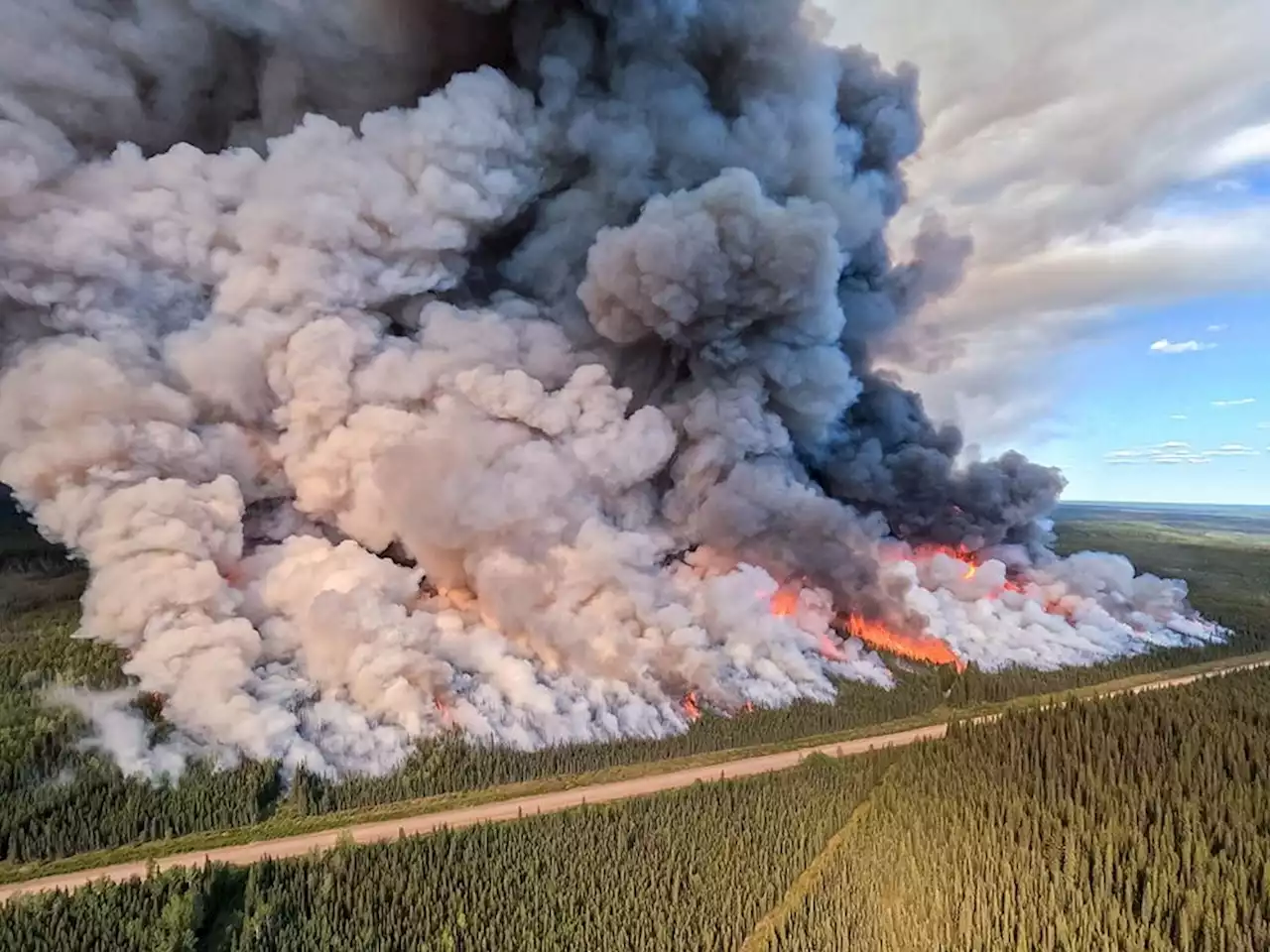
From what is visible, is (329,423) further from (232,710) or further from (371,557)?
(232,710)

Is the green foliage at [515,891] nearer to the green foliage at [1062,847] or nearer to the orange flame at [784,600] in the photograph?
the green foliage at [1062,847]

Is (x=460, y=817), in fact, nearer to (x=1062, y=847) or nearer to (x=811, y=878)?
(x=811, y=878)

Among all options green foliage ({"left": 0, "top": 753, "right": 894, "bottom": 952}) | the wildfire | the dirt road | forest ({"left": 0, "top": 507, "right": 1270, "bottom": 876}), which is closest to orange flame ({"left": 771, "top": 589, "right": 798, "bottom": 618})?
forest ({"left": 0, "top": 507, "right": 1270, "bottom": 876})

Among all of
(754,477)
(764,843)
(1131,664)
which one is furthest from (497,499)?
(1131,664)

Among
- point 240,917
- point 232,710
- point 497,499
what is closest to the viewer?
point 240,917

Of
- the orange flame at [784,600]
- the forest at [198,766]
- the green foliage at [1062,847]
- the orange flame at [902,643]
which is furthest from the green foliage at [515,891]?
the orange flame at [902,643]

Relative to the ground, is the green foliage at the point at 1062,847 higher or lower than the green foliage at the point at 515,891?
higher

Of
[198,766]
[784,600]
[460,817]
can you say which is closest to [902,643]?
[784,600]
